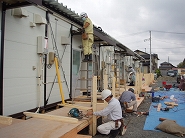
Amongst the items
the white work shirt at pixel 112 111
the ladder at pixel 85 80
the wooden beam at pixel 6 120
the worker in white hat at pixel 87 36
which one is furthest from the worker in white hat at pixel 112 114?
the worker in white hat at pixel 87 36

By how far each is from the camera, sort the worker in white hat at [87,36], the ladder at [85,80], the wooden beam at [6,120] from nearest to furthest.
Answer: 1. the wooden beam at [6,120]
2. the worker in white hat at [87,36]
3. the ladder at [85,80]

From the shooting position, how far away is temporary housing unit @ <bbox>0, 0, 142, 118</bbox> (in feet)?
14.3

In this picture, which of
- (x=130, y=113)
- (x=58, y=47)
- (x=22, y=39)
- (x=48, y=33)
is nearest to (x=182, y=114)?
(x=130, y=113)

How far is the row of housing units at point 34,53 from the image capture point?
14.3 ft

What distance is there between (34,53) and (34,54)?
3cm

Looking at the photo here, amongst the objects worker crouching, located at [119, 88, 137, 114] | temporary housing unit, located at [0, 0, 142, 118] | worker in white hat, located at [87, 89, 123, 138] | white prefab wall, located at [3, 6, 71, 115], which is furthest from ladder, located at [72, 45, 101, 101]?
worker in white hat, located at [87, 89, 123, 138]

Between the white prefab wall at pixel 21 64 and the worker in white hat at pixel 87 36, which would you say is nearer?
the white prefab wall at pixel 21 64

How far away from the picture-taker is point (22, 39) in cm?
484

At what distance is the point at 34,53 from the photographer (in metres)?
5.28

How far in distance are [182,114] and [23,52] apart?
603 centimetres

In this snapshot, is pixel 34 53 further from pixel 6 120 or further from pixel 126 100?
pixel 126 100

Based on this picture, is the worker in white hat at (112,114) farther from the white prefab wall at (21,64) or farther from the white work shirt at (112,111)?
the white prefab wall at (21,64)

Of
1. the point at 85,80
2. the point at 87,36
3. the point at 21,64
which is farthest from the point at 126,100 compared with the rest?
the point at 21,64

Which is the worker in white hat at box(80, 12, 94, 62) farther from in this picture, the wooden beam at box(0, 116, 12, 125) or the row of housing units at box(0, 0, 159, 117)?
the wooden beam at box(0, 116, 12, 125)
